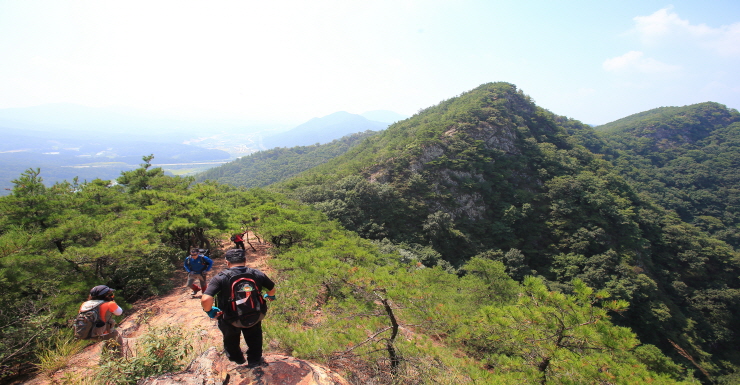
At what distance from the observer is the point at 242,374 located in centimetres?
315

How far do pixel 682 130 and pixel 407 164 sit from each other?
279 feet

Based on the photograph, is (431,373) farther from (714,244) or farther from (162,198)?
(714,244)

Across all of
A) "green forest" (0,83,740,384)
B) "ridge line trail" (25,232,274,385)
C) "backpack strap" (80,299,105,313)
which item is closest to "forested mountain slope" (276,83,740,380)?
"green forest" (0,83,740,384)

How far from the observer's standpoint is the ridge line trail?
4039mm

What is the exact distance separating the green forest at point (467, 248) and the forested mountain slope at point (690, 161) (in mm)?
398

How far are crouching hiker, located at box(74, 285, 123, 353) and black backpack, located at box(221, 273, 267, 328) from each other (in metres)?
2.04

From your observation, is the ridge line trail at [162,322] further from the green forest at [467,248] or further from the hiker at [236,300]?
the hiker at [236,300]

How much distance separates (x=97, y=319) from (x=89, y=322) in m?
0.08

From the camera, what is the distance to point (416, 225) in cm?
3114

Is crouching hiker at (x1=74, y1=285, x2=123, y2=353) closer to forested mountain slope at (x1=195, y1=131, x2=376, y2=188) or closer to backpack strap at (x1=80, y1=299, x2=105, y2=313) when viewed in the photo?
backpack strap at (x1=80, y1=299, x2=105, y2=313)

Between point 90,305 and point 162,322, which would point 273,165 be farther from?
point 90,305

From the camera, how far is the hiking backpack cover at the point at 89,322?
3621 millimetres

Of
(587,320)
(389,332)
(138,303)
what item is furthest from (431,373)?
(138,303)

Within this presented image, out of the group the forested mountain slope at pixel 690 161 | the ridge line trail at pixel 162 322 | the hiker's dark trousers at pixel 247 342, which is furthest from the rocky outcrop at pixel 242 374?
the forested mountain slope at pixel 690 161
